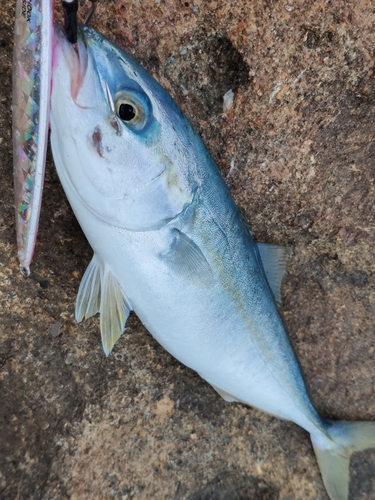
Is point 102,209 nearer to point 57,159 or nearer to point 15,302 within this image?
point 57,159

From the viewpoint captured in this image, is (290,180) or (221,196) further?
(290,180)

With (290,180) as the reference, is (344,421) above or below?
below

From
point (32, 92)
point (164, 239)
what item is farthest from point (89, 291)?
point (32, 92)

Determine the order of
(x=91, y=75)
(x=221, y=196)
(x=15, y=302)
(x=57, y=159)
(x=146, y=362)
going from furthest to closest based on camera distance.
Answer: (x=146, y=362) → (x=15, y=302) → (x=221, y=196) → (x=57, y=159) → (x=91, y=75)

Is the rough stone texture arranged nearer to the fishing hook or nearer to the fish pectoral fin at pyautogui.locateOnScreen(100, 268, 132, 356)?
the fish pectoral fin at pyautogui.locateOnScreen(100, 268, 132, 356)

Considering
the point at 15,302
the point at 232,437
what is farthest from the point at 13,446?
the point at 232,437

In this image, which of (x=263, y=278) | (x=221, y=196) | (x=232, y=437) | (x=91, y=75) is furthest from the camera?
(x=232, y=437)

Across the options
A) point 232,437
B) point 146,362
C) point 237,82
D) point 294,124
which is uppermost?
point 237,82
